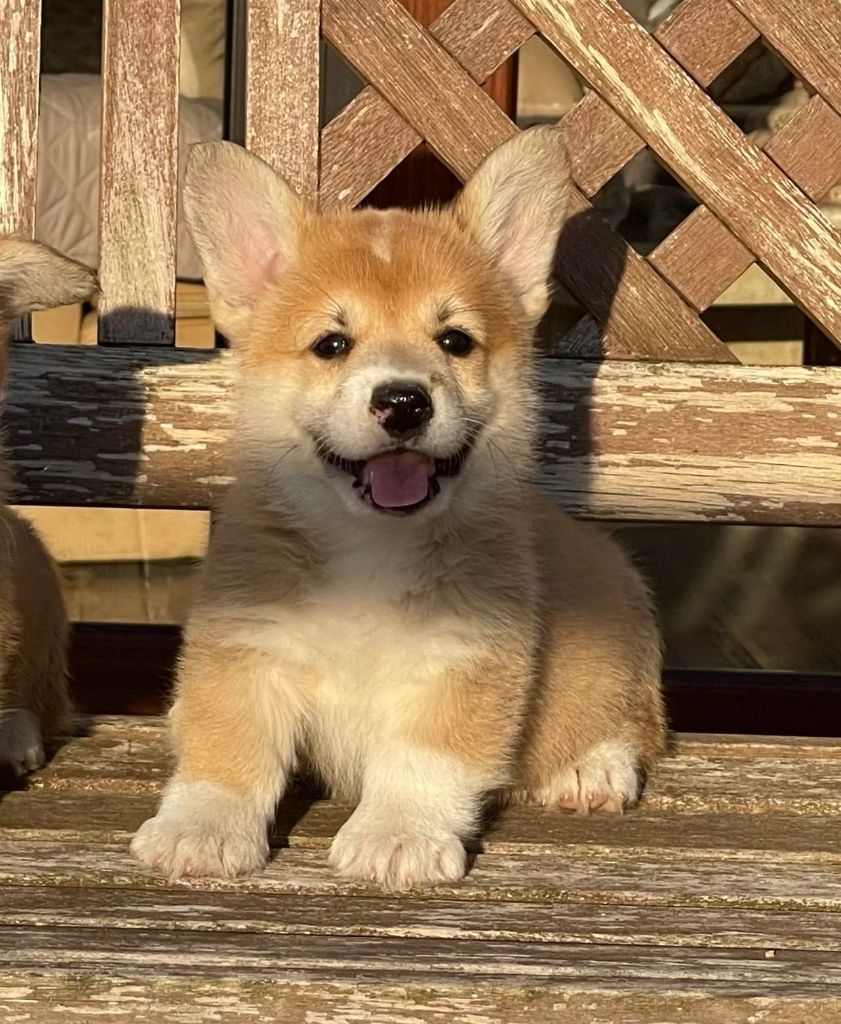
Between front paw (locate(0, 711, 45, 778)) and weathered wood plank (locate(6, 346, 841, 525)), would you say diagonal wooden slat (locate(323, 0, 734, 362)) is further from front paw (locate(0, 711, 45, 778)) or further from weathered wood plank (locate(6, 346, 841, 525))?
front paw (locate(0, 711, 45, 778))

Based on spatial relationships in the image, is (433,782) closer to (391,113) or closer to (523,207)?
(523,207)

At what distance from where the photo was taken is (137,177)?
3.95 m

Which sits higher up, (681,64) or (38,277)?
A: (681,64)

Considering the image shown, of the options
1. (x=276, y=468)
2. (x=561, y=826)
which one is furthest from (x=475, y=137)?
(x=561, y=826)

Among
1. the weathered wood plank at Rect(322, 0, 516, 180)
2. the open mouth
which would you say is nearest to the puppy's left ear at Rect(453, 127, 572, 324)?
the weathered wood plank at Rect(322, 0, 516, 180)

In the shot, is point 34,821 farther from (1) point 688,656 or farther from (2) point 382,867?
(1) point 688,656

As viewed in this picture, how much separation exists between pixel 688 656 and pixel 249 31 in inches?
140

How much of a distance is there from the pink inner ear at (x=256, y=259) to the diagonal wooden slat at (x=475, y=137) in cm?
68

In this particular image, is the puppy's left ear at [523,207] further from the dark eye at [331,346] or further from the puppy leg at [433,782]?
the puppy leg at [433,782]

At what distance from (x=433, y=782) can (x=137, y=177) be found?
1718 millimetres

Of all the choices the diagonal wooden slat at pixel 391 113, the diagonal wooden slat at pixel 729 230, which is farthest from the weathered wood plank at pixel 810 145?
the diagonal wooden slat at pixel 391 113

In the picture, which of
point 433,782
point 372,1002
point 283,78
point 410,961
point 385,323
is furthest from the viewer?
point 283,78

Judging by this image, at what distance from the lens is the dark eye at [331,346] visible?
321cm

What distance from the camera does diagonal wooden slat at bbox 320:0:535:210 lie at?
3.98m
